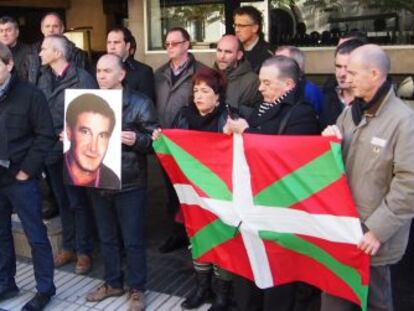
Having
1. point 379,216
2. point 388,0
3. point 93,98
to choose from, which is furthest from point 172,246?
point 388,0

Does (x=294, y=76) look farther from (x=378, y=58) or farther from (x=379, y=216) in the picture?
(x=379, y=216)

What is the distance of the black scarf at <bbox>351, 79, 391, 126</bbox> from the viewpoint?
2.54 metres

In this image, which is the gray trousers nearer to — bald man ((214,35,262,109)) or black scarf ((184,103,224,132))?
black scarf ((184,103,224,132))

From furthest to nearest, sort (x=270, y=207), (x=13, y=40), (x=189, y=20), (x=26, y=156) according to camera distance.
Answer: (x=189, y=20), (x=13, y=40), (x=26, y=156), (x=270, y=207)

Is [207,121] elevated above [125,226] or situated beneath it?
elevated above

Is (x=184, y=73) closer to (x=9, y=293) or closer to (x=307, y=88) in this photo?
(x=307, y=88)

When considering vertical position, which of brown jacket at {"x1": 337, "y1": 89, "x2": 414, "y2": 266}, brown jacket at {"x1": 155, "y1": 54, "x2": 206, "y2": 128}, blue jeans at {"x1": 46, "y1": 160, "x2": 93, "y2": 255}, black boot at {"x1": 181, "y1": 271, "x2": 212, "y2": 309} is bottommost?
black boot at {"x1": 181, "y1": 271, "x2": 212, "y2": 309}

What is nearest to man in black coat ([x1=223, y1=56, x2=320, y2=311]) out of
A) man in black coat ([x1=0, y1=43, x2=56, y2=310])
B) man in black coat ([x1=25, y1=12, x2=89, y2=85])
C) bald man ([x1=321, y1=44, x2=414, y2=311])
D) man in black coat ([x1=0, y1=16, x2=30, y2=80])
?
bald man ([x1=321, y1=44, x2=414, y2=311])

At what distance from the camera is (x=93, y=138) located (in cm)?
355

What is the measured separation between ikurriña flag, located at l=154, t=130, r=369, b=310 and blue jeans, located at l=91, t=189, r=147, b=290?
15.5 inches

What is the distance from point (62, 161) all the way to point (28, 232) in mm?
745

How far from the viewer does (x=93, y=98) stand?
11.6ft

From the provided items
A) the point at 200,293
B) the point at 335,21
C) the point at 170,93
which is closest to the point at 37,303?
the point at 200,293

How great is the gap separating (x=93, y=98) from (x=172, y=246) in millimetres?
1752
